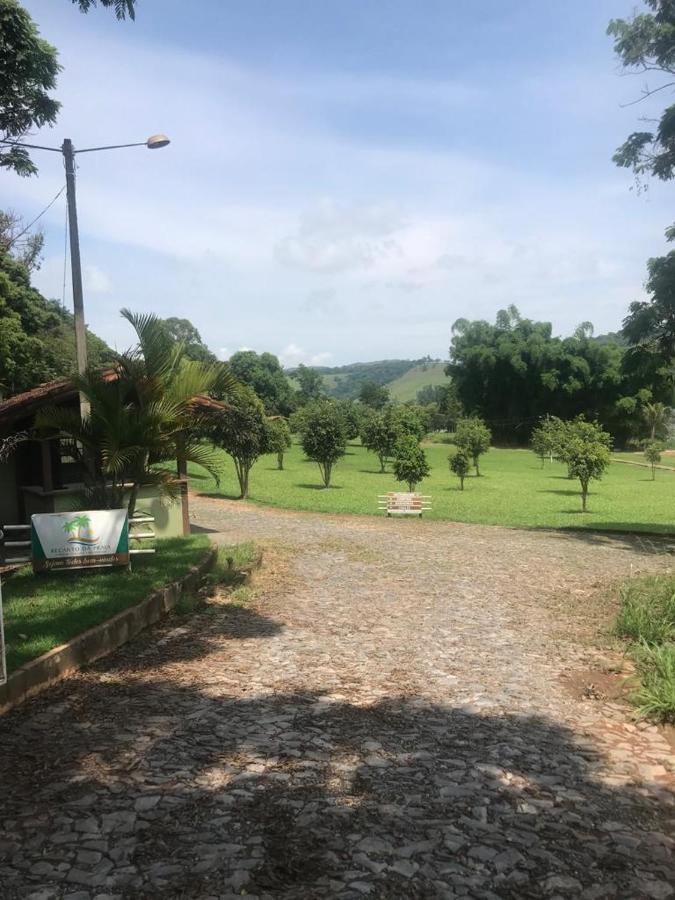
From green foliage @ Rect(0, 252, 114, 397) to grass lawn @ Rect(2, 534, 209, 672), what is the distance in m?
13.3

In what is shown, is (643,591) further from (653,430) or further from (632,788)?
(653,430)

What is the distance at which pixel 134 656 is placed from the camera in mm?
6898

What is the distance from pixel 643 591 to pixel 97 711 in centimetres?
705

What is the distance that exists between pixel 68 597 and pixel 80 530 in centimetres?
136

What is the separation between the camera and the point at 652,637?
762cm

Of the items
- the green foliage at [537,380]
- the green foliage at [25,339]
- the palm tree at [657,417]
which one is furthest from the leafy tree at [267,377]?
the green foliage at [25,339]

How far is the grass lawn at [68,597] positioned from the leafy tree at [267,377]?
71515 millimetres

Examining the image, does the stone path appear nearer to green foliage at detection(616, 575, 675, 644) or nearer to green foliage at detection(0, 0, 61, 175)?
green foliage at detection(616, 575, 675, 644)

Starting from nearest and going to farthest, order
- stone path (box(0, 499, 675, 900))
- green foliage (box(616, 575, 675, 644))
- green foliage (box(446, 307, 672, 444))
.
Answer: stone path (box(0, 499, 675, 900)), green foliage (box(616, 575, 675, 644)), green foliage (box(446, 307, 672, 444))

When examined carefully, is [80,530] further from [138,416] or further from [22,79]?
[22,79]

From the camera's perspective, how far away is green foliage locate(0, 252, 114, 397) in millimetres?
25062

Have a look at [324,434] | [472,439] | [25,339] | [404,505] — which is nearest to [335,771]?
[404,505]

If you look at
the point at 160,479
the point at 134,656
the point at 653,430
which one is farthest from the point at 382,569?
the point at 653,430

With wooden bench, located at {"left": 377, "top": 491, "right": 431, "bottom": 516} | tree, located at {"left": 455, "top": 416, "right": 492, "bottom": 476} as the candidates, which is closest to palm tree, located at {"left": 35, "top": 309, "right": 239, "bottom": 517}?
wooden bench, located at {"left": 377, "top": 491, "right": 431, "bottom": 516}
